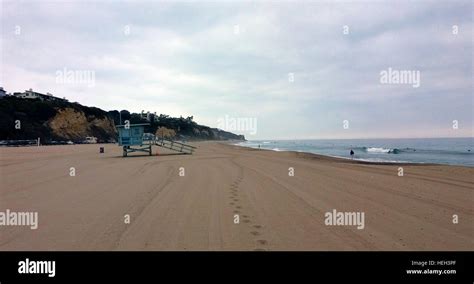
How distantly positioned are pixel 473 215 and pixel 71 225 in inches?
348

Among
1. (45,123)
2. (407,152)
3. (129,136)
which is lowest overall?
(407,152)

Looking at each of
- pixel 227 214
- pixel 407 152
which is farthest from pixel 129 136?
pixel 407 152

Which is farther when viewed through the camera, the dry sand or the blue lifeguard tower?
the blue lifeguard tower

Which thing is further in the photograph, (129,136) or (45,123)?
(45,123)

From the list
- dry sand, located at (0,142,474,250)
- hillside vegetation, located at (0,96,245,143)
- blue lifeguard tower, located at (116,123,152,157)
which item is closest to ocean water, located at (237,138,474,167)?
blue lifeguard tower, located at (116,123,152,157)

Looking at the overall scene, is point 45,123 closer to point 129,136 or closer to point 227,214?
point 129,136

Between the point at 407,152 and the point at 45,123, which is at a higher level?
the point at 45,123

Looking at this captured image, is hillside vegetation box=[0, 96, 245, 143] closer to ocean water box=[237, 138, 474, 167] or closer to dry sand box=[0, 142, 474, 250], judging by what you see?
ocean water box=[237, 138, 474, 167]

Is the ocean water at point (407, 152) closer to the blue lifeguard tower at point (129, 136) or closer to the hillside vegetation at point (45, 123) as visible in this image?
the blue lifeguard tower at point (129, 136)

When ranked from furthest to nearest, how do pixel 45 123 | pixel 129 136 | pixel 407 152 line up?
pixel 45 123
pixel 407 152
pixel 129 136

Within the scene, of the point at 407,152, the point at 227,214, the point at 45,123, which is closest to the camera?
the point at 227,214
